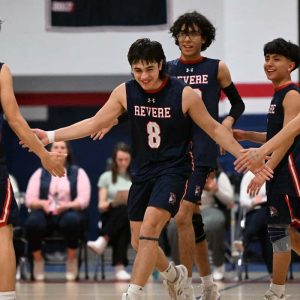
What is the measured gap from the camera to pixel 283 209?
6555 millimetres

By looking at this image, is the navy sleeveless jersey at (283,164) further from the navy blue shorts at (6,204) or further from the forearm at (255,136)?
the navy blue shorts at (6,204)

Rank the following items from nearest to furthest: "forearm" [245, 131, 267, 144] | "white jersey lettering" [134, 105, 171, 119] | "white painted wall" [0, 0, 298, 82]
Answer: "white jersey lettering" [134, 105, 171, 119], "forearm" [245, 131, 267, 144], "white painted wall" [0, 0, 298, 82]

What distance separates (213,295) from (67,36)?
22.8 feet

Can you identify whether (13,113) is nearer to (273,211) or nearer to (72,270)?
(273,211)

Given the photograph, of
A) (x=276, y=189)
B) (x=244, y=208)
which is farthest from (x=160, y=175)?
(x=244, y=208)

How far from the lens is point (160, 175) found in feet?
19.7

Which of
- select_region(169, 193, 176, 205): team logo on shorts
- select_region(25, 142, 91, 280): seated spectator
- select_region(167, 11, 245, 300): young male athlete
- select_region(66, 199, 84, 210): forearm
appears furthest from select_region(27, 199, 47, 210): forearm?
select_region(169, 193, 176, 205): team logo on shorts

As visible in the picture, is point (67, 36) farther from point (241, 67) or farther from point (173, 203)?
point (173, 203)

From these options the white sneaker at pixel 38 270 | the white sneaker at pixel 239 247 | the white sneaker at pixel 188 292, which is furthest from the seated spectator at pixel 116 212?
the white sneaker at pixel 188 292

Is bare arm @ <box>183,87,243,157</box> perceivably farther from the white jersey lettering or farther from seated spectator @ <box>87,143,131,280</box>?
seated spectator @ <box>87,143,131,280</box>

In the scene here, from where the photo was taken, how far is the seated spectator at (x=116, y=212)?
412 inches

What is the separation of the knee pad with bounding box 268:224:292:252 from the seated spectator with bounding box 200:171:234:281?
3.39 m

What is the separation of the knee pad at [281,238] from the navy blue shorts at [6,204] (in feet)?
6.87

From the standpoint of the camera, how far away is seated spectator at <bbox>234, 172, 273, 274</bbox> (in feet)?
33.0
